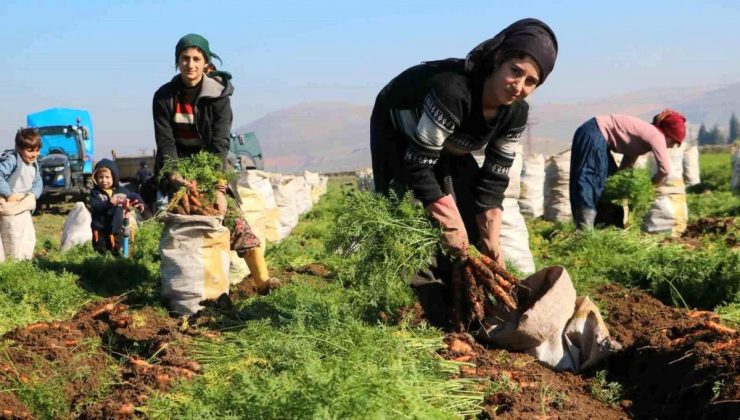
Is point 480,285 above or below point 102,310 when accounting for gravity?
above

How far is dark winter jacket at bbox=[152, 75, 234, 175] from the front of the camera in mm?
5828

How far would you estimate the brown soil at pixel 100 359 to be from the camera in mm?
3789

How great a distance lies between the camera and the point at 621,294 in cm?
621

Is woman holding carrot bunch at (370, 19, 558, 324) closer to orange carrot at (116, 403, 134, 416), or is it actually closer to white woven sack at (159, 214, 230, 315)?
white woven sack at (159, 214, 230, 315)

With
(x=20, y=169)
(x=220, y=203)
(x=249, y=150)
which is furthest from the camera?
(x=249, y=150)

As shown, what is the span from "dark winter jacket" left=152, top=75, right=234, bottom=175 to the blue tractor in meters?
13.8

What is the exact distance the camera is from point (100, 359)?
455cm

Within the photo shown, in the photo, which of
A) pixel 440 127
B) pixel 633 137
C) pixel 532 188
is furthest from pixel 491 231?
pixel 532 188

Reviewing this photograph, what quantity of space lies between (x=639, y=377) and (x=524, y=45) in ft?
6.06

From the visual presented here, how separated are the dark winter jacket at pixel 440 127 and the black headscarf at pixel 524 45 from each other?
4.3 inches

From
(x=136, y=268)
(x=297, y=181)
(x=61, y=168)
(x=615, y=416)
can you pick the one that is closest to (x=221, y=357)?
(x=615, y=416)

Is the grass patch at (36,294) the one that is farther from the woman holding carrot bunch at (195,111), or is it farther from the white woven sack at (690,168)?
the white woven sack at (690,168)

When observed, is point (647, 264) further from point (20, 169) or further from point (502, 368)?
point (20, 169)

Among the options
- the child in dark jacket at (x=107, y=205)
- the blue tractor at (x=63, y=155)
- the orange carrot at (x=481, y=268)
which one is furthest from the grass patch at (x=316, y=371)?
the blue tractor at (x=63, y=155)
